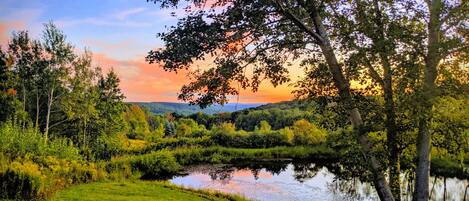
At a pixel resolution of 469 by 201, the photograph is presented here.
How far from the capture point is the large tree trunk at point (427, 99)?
814cm

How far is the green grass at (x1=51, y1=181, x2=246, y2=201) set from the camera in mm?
12555

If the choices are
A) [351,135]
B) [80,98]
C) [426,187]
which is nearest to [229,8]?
[351,135]

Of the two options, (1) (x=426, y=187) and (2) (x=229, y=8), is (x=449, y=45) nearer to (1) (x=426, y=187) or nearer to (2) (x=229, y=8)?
(1) (x=426, y=187)

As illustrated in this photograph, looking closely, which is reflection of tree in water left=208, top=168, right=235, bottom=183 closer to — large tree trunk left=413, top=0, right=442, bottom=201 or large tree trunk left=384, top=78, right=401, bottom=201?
large tree trunk left=384, top=78, right=401, bottom=201

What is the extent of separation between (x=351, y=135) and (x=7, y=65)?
3987 centimetres

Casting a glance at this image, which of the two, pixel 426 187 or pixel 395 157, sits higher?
pixel 395 157

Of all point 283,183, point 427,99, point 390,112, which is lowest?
point 283,183

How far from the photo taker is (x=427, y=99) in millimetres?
8031

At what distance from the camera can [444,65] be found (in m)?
8.76

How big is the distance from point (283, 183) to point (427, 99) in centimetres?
1683

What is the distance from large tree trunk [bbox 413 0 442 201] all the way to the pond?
569 centimetres

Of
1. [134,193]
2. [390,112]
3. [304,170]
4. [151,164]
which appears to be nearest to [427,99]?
[390,112]

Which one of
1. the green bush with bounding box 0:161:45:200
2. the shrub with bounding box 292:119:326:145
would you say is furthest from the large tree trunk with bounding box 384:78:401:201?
the shrub with bounding box 292:119:326:145

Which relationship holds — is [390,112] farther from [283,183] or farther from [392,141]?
[283,183]
